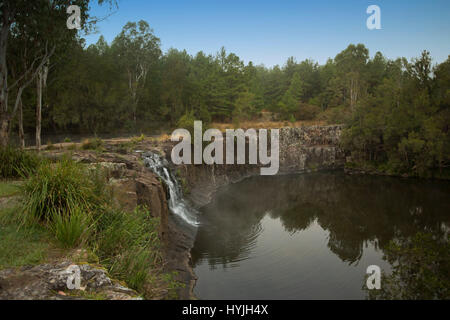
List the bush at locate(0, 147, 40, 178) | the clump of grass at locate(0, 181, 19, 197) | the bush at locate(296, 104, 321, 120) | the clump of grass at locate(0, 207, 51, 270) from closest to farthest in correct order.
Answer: the clump of grass at locate(0, 207, 51, 270) → the clump of grass at locate(0, 181, 19, 197) → the bush at locate(0, 147, 40, 178) → the bush at locate(296, 104, 321, 120)

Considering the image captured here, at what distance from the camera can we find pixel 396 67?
196 feet

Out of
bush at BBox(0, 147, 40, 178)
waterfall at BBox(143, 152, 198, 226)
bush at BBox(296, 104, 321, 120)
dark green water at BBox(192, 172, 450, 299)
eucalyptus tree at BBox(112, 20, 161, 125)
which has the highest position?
eucalyptus tree at BBox(112, 20, 161, 125)

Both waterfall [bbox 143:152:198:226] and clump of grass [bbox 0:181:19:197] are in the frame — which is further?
waterfall [bbox 143:152:198:226]

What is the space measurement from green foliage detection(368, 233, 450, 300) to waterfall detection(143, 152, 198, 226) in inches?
410

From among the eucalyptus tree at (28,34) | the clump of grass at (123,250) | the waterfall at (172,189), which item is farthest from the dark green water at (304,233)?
the eucalyptus tree at (28,34)

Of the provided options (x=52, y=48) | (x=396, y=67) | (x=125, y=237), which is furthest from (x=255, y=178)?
(x=396, y=67)

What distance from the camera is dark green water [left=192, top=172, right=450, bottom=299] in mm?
11250

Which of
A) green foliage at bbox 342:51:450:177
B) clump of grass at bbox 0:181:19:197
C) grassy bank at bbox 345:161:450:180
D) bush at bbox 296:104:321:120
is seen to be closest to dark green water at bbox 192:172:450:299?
grassy bank at bbox 345:161:450:180

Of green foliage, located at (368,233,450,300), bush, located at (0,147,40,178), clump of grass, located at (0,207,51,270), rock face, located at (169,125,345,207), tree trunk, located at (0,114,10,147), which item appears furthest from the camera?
rock face, located at (169,125,345,207)

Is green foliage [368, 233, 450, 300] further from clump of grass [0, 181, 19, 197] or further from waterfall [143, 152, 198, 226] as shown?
clump of grass [0, 181, 19, 197]

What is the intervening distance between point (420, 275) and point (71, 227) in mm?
10246

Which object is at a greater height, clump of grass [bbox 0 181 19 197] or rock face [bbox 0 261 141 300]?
clump of grass [bbox 0 181 19 197]

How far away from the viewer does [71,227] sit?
221 inches

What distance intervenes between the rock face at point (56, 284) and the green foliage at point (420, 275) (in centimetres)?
827
